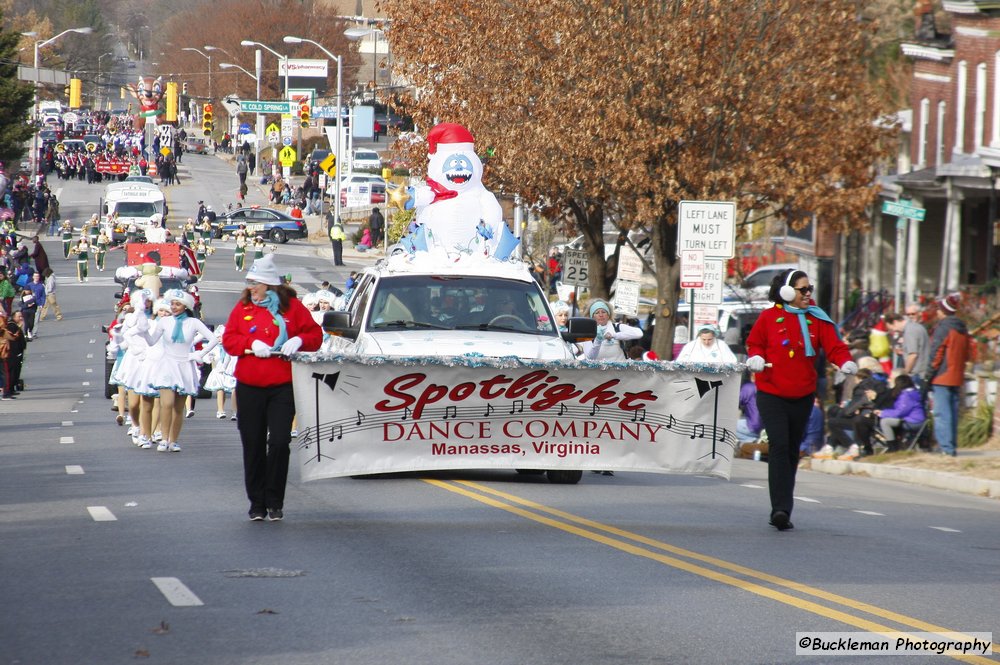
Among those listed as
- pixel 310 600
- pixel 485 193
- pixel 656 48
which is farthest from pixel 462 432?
pixel 656 48

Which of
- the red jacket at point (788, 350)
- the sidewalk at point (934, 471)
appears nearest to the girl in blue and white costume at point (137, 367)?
the sidewalk at point (934, 471)

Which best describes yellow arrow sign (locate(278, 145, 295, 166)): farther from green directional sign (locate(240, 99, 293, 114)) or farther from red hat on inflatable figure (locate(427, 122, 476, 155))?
red hat on inflatable figure (locate(427, 122, 476, 155))

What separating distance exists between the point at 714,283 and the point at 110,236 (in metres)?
43.7

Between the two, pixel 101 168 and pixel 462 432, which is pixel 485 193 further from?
pixel 101 168

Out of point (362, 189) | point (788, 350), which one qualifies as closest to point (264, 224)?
point (362, 189)

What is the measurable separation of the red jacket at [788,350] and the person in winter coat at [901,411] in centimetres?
814

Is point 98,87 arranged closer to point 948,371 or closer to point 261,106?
point 261,106

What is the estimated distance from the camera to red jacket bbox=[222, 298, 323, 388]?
12094mm

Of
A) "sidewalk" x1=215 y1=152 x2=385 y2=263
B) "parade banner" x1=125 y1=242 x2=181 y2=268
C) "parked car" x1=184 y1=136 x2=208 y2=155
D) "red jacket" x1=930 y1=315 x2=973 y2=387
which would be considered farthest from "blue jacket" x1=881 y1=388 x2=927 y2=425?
"parked car" x1=184 y1=136 x2=208 y2=155

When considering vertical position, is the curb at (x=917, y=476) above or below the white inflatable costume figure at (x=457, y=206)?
below

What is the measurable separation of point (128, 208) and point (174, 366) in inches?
1921

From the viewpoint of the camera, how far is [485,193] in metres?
20.3

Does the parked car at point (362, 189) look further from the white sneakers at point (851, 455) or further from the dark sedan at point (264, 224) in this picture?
the white sneakers at point (851, 455)

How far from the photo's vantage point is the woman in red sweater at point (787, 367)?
12.4 m
